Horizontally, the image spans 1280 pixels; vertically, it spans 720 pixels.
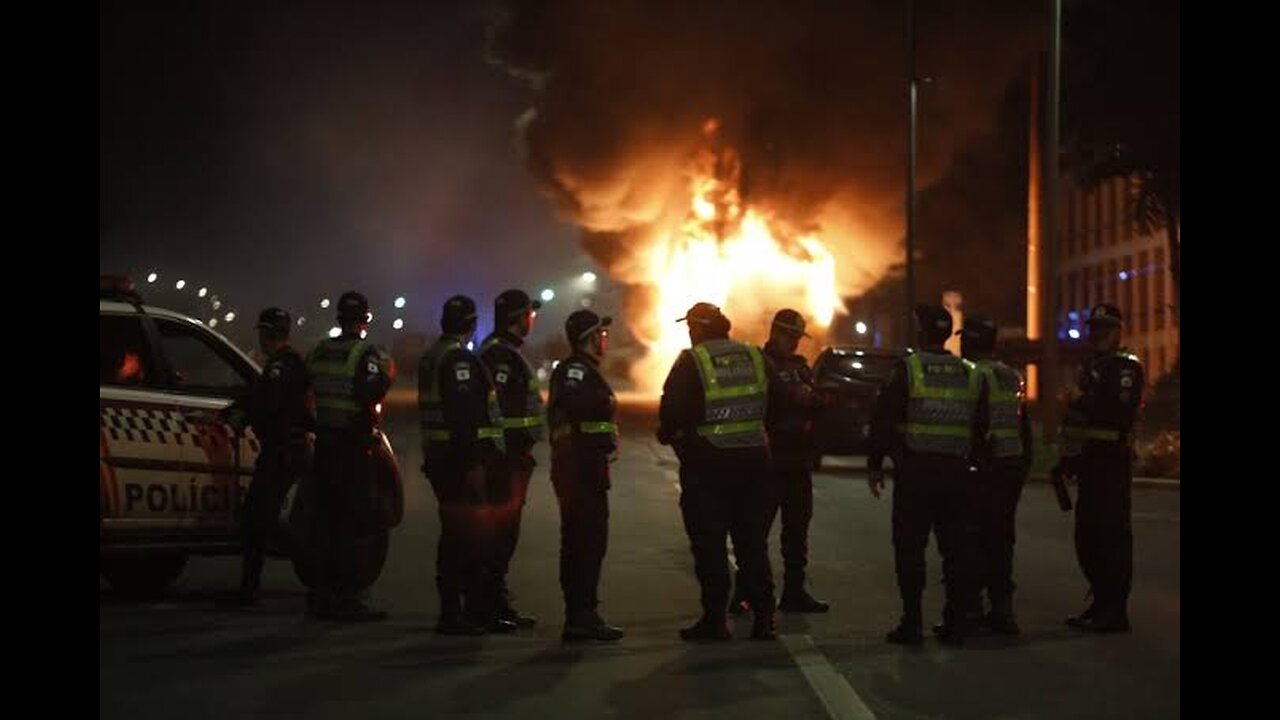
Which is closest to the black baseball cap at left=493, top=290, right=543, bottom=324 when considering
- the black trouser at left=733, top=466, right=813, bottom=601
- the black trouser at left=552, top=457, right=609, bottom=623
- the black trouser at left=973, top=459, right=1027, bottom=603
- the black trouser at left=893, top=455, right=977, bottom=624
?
the black trouser at left=552, top=457, right=609, bottom=623

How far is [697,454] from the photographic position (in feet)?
29.1

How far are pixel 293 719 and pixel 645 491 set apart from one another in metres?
12.5

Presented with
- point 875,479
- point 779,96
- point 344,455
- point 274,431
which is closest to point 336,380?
point 344,455

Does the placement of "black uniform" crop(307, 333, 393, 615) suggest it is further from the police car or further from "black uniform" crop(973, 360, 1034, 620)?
"black uniform" crop(973, 360, 1034, 620)

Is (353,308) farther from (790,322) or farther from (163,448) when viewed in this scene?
(790,322)

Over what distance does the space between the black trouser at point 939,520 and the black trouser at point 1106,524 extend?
0.89 m

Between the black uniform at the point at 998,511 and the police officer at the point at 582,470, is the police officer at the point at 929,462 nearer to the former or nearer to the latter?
the black uniform at the point at 998,511

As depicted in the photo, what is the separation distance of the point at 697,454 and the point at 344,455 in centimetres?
207

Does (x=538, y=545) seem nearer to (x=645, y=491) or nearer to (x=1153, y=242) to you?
(x=645, y=491)

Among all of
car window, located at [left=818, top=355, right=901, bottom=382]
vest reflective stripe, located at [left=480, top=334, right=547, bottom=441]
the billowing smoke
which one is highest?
the billowing smoke

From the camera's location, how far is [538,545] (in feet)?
44.0

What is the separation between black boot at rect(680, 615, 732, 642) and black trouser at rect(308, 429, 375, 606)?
2008 millimetres

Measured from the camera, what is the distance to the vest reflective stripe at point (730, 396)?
8.86 meters

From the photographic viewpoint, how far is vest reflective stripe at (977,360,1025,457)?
9156 millimetres
